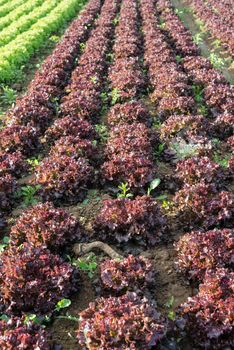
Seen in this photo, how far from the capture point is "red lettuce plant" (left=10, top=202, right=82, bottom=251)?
7.06 metres

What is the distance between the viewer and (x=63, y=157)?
910 centimetres

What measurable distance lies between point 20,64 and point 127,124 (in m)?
9.42

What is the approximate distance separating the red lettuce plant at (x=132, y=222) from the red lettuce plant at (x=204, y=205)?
53 centimetres

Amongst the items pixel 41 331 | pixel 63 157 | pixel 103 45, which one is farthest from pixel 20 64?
pixel 41 331

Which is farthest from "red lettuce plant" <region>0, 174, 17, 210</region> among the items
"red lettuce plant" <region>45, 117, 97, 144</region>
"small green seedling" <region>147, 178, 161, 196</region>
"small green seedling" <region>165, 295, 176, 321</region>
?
"small green seedling" <region>165, 295, 176, 321</region>

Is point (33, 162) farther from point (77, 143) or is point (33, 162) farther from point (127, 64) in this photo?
point (127, 64)

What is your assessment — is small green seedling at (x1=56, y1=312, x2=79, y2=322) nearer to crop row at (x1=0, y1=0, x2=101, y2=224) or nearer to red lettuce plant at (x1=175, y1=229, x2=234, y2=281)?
red lettuce plant at (x1=175, y1=229, x2=234, y2=281)

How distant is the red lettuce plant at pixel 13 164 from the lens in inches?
367

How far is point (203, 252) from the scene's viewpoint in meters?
6.48

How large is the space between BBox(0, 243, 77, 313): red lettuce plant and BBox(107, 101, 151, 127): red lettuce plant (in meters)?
5.86

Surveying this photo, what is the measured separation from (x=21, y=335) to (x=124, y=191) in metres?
3.83

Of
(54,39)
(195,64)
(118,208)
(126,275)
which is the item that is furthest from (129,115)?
(54,39)

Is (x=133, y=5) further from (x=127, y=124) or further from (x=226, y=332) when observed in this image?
(x=226, y=332)

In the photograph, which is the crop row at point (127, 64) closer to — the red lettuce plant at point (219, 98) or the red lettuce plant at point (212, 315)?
the red lettuce plant at point (219, 98)
